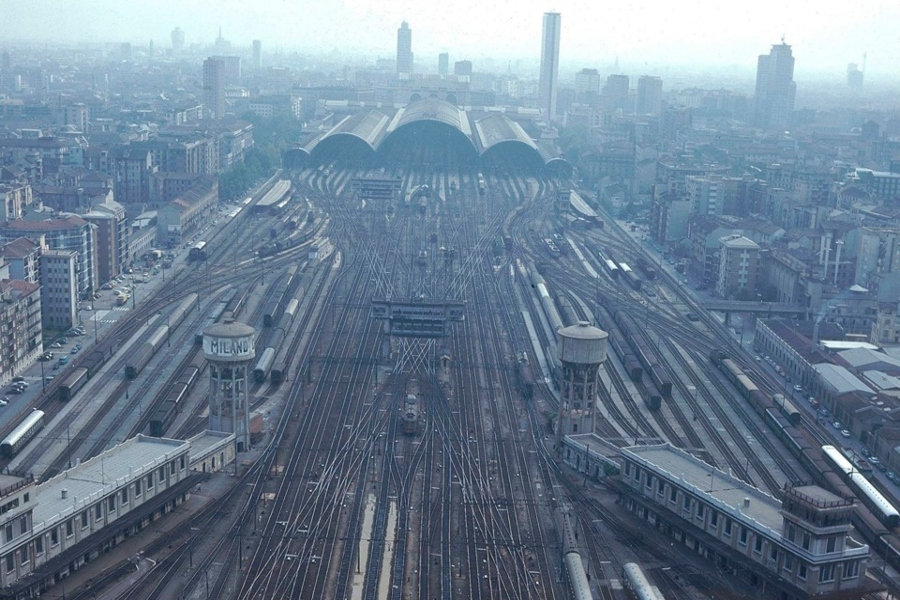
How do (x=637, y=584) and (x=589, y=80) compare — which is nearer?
(x=637, y=584)

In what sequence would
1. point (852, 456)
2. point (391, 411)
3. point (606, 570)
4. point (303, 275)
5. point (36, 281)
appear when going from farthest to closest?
point (303, 275), point (36, 281), point (391, 411), point (852, 456), point (606, 570)

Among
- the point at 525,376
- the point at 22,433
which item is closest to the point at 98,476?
the point at 22,433

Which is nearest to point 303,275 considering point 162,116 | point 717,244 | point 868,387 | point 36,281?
point 36,281

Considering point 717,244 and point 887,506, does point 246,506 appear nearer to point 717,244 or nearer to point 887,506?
point 887,506

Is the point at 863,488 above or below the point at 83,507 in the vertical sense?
below

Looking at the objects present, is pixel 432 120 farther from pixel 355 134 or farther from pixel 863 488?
pixel 863 488

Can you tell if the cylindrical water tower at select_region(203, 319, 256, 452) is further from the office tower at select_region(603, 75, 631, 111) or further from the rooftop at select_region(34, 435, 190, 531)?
the office tower at select_region(603, 75, 631, 111)
